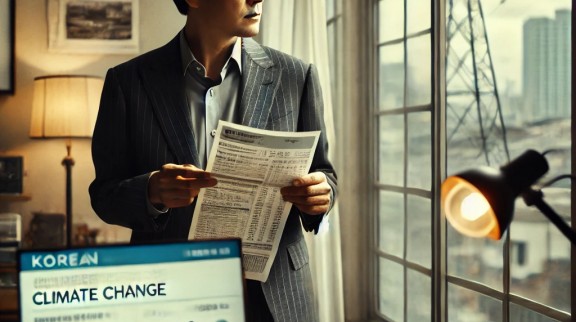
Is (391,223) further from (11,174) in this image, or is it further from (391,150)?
(11,174)

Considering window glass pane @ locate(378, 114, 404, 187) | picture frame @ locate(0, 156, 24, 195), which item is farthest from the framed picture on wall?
window glass pane @ locate(378, 114, 404, 187)

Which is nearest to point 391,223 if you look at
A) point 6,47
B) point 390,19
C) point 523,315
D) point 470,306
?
point 470,306

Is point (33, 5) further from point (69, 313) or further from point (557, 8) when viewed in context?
point (69, 313)

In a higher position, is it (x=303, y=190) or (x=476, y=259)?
(x=303, y=190)

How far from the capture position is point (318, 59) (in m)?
3.00

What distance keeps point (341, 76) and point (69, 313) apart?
2320 mm

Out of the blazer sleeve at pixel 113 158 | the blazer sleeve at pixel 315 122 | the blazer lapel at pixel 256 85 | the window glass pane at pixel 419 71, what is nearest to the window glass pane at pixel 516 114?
the window glass pane at pixel 419 71

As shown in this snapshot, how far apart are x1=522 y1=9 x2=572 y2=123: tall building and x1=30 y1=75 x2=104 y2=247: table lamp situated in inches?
73.7

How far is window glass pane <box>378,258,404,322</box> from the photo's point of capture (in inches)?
111

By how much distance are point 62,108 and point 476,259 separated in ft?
5.96

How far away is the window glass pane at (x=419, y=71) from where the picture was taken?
2514 millimetres

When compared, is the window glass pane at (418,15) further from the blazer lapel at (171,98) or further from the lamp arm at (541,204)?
the lamp arm at (541,204)

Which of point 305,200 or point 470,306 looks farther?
point 470,306

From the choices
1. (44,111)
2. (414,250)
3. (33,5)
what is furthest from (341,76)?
(33,5)
